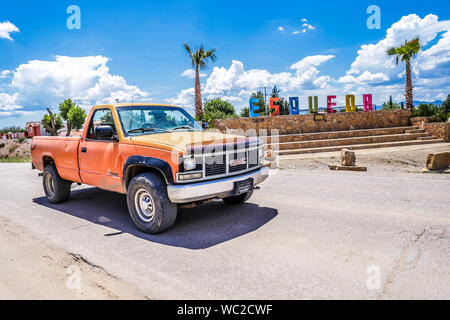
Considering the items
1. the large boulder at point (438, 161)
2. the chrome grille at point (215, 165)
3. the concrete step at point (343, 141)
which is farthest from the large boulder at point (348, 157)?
the concrete step at point (343, 141)

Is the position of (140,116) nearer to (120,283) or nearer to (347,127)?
(120,283)

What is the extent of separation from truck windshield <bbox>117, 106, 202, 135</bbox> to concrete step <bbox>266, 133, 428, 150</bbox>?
13503 millimetres

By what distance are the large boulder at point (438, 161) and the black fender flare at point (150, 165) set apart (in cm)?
881

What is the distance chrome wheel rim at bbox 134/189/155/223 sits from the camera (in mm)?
4496

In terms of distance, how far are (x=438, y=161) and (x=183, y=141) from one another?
8760 millimetres

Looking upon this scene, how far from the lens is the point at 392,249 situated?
3602 millimetres

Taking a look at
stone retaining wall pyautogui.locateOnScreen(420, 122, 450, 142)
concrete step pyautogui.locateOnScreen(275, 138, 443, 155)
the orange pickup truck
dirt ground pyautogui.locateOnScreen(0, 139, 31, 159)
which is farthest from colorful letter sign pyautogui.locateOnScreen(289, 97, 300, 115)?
dirt ground pyautogui.locateOnScreen(0, 139, 31, 159)

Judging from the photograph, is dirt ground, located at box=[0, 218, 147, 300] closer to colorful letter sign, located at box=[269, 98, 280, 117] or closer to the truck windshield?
the truck windshield

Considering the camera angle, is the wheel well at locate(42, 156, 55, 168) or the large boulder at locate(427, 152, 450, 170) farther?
the large boulder at locate(427, 152, 450, 170)

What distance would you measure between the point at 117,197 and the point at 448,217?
248 inches

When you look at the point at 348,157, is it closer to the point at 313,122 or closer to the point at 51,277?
the point at 51,277

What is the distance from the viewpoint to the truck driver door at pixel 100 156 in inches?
195

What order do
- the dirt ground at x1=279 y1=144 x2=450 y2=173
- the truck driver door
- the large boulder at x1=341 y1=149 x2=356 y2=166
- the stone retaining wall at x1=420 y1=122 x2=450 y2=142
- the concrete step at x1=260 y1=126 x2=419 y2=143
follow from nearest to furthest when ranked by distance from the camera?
the truck driver door, the large boulder at x1=341 y1=149 x2=356 y2=166, the dirt ground at x1=279 y1=144 x2=450 y2=173, the concrete step at x1=260 y1=126 x2=419 y2=143, the stone retaining wall at x1=420 y1=122 x2=450 y2=142
